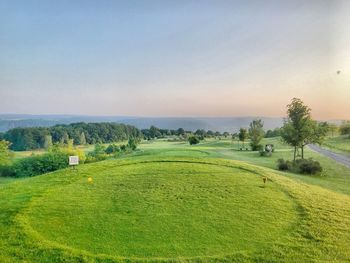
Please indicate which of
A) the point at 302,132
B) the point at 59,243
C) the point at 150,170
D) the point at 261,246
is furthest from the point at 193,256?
the point at 302,132

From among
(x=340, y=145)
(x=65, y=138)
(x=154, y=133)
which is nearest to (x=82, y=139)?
(x=65, y=138)

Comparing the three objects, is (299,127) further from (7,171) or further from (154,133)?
(154,133)

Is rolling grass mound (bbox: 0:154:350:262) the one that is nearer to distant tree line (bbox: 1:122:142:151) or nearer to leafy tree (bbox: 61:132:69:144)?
distant tree line (bbox: 1:122:142:151)

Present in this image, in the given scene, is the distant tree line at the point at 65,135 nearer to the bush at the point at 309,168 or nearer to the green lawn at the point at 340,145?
the bush at the point at 309,168

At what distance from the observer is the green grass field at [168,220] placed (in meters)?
7.97

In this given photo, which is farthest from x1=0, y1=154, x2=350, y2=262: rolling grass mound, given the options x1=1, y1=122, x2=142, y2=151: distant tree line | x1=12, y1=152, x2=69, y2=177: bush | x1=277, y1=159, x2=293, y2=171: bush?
x1=1, y1=122, x2=142, y2=151: distant tree line

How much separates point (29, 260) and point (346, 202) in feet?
44.8

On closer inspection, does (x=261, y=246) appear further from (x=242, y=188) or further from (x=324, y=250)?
(x=242, y=188)

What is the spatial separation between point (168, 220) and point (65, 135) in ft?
267

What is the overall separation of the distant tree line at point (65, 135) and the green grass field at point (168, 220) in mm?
Result: 61294

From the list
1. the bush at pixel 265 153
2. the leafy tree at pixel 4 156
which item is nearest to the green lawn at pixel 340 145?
the bush at pixel 265 153

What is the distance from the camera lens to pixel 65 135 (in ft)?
279

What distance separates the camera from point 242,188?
14102 mm

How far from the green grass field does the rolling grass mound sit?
30 millimetres
